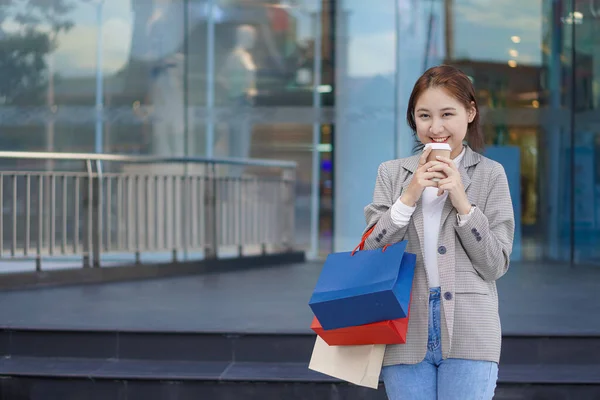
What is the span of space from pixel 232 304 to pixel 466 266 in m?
4.27

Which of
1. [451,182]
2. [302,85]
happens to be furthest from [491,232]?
[302,85]

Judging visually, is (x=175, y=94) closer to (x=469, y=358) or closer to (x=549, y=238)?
(x=549, y=238)

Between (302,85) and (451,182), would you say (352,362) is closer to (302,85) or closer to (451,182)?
(451,182)

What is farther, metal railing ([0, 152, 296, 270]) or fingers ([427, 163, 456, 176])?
metal railing ([0, 152, 296, 270])

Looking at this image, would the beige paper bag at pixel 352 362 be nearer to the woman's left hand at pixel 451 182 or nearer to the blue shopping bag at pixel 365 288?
the blue shopping bag at pixel 365 288

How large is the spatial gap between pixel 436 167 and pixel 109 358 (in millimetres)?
3431

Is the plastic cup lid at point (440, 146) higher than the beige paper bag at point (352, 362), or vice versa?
the plastic cup lid at point (440, 146)

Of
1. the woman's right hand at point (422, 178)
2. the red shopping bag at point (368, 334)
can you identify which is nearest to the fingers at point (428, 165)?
the woman's right hand at point (422, 178)

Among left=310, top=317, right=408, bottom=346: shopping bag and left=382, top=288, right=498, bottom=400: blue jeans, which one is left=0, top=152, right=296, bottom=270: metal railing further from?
left=382, top=288, right=498, bottom=400: blue jeans

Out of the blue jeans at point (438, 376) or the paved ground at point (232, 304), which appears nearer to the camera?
the blue jeans at point (438, 376)

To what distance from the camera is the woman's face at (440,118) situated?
203cm

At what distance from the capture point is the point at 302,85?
1011cm

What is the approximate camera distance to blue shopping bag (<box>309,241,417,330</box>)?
77.0 inches

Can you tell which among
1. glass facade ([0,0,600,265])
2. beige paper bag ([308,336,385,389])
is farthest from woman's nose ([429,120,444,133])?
glass facade ([0,0,600,265])
